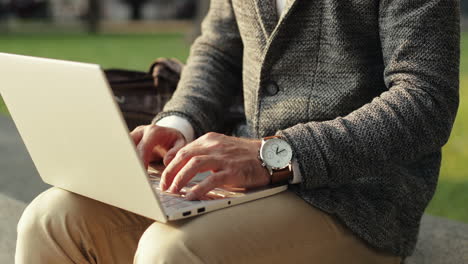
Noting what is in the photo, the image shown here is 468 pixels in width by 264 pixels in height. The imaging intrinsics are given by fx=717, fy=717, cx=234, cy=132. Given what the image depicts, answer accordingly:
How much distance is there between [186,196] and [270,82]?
56 centimetres

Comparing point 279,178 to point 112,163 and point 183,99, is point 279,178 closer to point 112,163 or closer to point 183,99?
point 112,163

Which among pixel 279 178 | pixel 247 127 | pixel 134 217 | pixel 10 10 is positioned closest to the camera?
pixel 279 178

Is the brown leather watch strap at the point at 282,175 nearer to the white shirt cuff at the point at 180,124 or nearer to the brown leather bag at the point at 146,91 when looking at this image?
the white shirt cuff at the point at 180,124

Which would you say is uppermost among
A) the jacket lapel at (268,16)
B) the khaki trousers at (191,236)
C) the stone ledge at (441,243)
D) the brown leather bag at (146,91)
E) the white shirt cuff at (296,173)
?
the jacket lapel at (268,16)

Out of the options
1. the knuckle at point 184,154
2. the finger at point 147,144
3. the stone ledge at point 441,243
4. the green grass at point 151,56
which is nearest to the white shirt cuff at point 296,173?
the knuckle at point 184,154

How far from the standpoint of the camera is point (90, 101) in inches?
57.7

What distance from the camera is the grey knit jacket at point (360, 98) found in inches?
70.8

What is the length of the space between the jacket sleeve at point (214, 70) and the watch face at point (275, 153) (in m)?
0.60

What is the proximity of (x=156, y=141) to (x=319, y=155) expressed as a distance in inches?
21.7

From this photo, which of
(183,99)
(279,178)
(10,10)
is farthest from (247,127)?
(10,10)

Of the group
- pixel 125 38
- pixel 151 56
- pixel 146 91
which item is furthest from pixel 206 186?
pixel 125 38

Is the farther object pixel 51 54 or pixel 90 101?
pixel 51 54

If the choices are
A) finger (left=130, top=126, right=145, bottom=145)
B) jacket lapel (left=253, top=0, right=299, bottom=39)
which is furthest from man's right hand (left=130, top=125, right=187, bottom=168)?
jacket lapel (left=253, top=0, right=299, bottom=39)

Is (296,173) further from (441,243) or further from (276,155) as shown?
(441,243)
